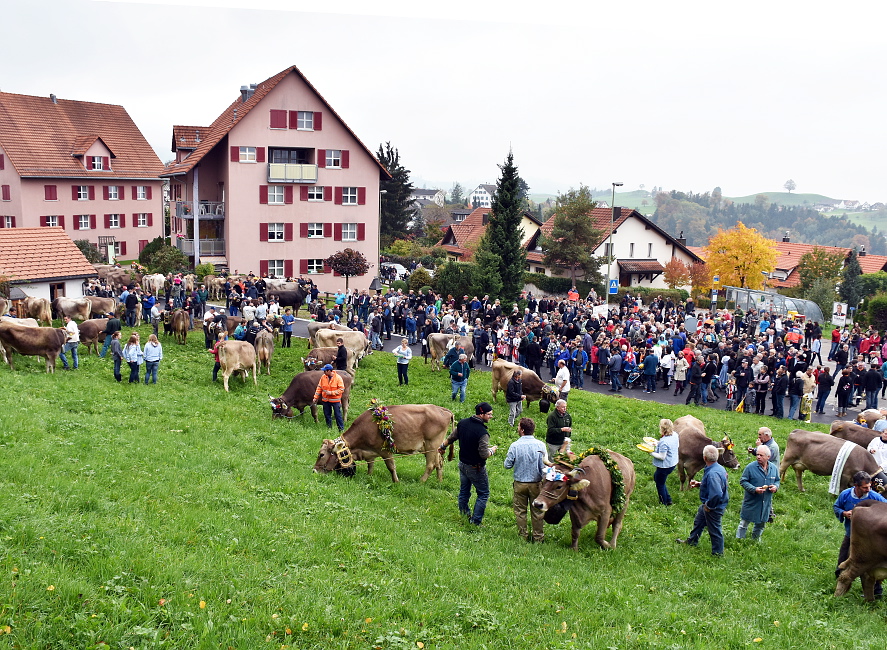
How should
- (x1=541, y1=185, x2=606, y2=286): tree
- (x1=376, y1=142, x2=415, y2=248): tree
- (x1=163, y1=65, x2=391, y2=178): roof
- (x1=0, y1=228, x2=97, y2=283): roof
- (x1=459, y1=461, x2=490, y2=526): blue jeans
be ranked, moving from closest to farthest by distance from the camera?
(x1=459, y1=461, x2=490, y2=526): blue jeans
(x1=0, y1=228, x2=97, y2=283): roof
(x1=163, y1=65, x2=391, y2=178): roof
(x1=541, y1=185, x2=606, y2=286): tree
(x1=376, y1=142, x2=415, y2=248): tree

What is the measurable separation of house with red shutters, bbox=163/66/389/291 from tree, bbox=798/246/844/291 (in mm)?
38204

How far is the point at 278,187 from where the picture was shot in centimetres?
4797

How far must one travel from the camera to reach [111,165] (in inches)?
2264

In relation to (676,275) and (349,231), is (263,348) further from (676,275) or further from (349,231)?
(676,275)

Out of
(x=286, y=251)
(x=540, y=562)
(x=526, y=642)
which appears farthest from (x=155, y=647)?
(x=286, y=251)

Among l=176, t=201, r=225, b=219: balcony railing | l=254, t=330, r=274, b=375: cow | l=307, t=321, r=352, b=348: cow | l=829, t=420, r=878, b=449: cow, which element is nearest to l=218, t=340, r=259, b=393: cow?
l=254, t=330, r=274, b=375: cow

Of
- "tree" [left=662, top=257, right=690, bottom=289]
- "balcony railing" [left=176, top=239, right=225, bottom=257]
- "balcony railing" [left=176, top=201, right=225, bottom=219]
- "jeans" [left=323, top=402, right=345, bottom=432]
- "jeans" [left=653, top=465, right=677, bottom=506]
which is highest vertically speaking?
"balcony railing" [left=176, top=201, right=225, bottom=219]

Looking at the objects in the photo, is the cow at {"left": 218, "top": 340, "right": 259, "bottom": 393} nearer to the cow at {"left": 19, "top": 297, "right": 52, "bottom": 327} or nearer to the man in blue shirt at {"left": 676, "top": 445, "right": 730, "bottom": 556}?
the cow at {"left": 19, "top": 297, "right": 52, "bottom": 327}

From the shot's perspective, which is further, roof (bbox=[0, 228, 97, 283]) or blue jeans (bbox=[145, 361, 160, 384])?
roof (bbox=[0, 228, 97, 283])

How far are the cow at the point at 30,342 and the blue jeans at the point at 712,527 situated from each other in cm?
1765

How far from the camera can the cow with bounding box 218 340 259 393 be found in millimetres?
20062

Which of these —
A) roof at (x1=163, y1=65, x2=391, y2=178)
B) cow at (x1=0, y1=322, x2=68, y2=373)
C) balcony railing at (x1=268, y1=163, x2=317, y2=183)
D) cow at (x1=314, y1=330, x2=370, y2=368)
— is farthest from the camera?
balcony railing at (x1=268, y1=163, x2=317, y2=183)

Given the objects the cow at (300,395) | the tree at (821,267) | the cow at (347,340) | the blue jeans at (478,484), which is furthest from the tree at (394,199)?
the blue jeans at (478,484)

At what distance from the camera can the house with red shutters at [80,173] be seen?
2066 inches
